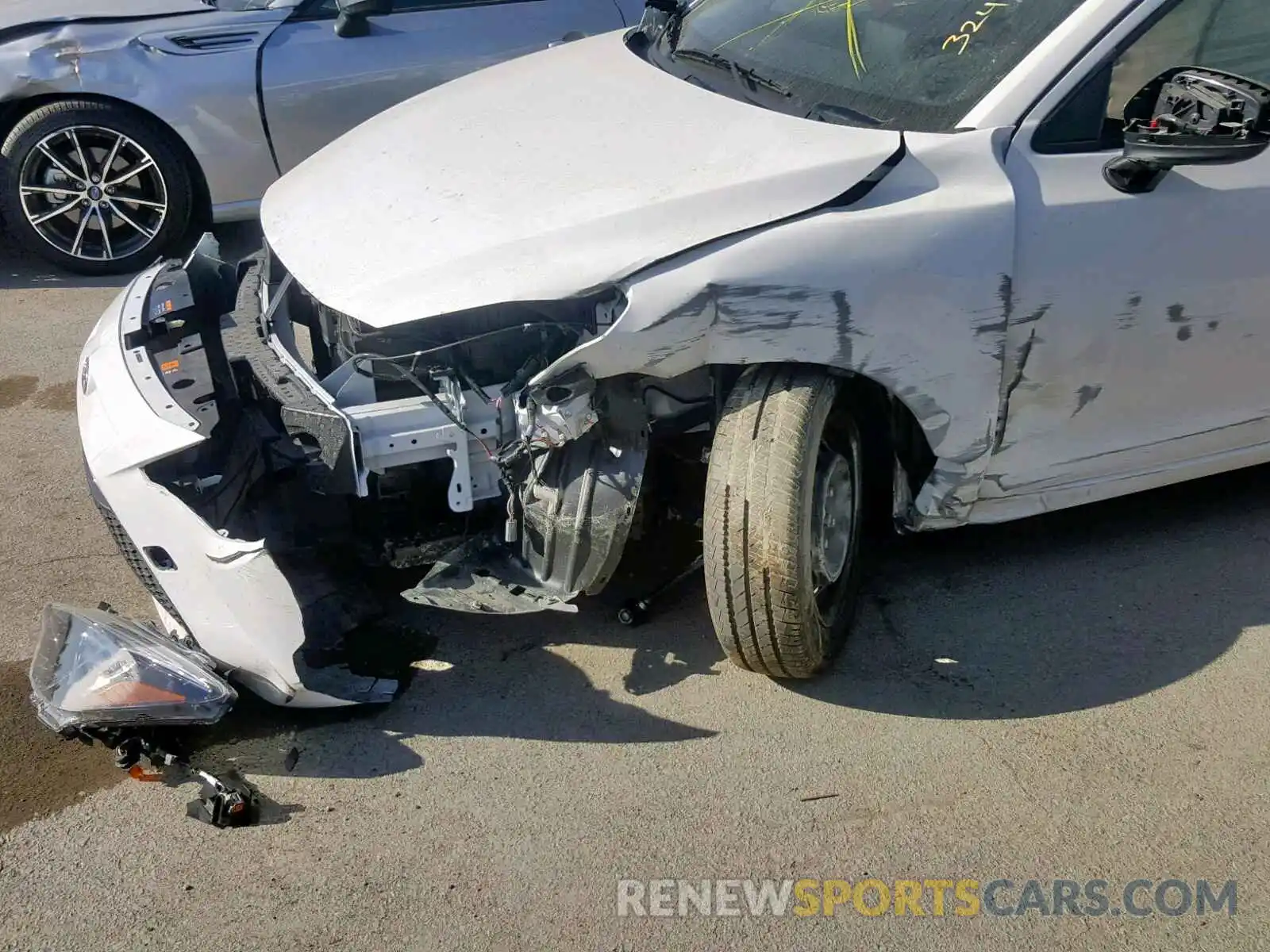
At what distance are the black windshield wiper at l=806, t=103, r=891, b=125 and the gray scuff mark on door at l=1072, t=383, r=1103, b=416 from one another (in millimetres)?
826

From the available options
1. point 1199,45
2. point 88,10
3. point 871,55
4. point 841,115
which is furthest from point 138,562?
point 88,10

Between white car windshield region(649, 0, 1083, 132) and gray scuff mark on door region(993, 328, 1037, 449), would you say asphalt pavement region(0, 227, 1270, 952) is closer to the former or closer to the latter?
gray scuff mark on door region(993, 328, 1037, 449)

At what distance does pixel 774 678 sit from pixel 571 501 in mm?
699

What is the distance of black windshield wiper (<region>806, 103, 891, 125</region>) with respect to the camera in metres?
2.89

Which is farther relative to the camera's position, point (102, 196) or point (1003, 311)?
point (102, 196)

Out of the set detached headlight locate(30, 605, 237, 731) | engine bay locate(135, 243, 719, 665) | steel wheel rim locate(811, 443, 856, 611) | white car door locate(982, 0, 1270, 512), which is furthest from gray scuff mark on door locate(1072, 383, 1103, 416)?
detached headlight locate(30, 605, 237, 731)

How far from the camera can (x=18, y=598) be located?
329 centimetres

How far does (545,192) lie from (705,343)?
1.75 feet

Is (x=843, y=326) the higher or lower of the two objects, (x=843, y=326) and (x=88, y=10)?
the lower

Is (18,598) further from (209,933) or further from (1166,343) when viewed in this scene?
(1166,343)

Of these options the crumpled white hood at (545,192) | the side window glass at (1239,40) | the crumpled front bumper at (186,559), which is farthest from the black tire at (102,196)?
the side window glass at (1239,40)

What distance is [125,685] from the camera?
104 inches

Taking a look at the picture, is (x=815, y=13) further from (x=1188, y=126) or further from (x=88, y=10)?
(x=88, y=10)

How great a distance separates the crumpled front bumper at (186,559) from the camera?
8.33 feet
